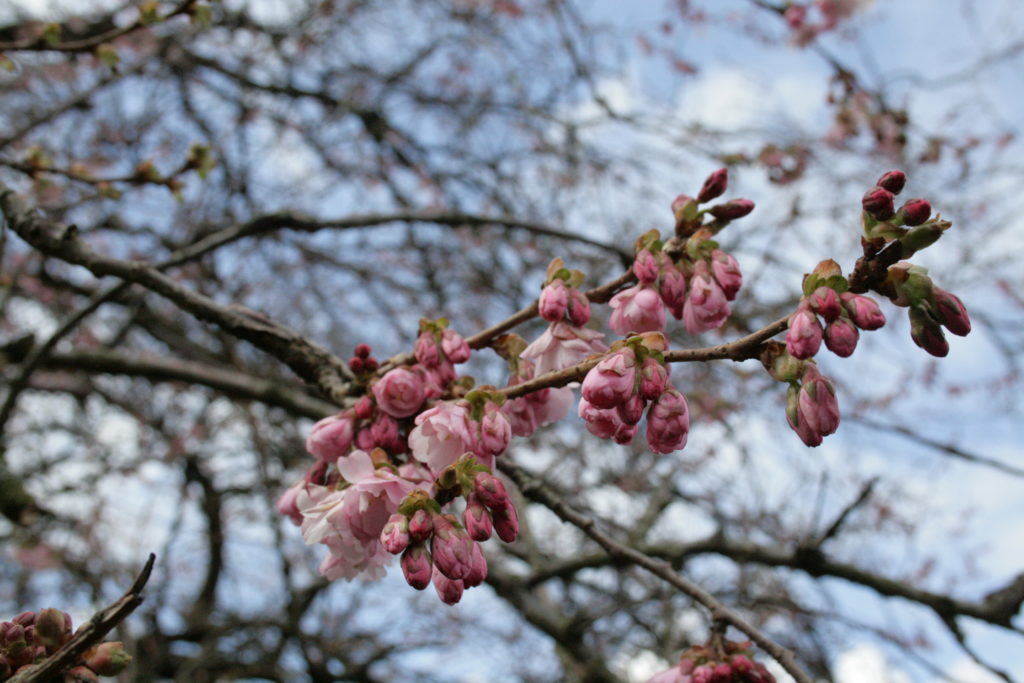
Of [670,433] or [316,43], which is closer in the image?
[670,433]

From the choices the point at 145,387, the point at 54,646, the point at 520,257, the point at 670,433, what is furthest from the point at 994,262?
the point at 145,387

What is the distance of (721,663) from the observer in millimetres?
1194

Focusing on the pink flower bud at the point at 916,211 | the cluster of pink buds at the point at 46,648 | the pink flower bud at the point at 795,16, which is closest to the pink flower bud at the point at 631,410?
the pink flower bud at the point at 916,211

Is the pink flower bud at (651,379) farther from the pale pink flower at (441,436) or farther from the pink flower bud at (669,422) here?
the pale pink flower at (441,436)

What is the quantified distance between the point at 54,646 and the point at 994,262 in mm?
5859

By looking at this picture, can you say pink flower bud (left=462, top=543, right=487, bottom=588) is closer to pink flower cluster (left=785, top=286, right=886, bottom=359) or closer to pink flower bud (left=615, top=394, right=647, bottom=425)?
pink flower bud (left=615, top=394, right=647, bottom=425)

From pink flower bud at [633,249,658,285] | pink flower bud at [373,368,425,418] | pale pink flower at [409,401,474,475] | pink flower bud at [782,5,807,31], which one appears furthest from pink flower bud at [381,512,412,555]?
pink flower bud at [782,5,807,31]

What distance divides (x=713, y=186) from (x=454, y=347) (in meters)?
0.45

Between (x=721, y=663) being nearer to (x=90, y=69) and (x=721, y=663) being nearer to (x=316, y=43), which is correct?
(x=316, y=43)

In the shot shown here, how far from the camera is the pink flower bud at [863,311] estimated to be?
84 cm

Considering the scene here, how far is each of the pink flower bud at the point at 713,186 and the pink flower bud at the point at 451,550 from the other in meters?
0.61

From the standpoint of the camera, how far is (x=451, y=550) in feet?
2.79

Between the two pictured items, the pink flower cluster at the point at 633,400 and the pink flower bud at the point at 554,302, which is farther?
the pink flower bud at the point at 554,302

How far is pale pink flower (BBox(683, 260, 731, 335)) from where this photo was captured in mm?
1017
